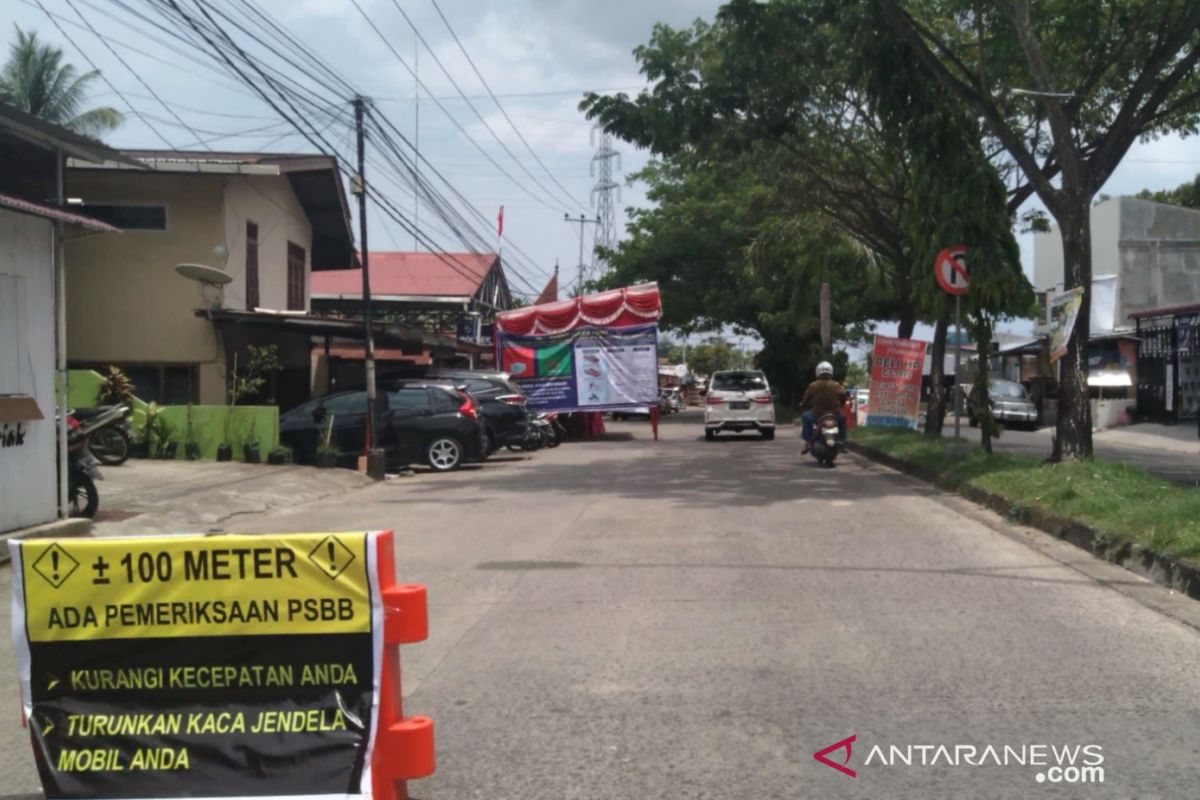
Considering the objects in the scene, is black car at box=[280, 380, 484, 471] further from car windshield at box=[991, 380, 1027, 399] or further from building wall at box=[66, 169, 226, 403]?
car windshield at box=[991, 380, 1027, 399]

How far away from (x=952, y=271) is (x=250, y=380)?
12862 millimetres

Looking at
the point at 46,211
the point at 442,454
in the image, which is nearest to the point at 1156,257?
the point at 442,454

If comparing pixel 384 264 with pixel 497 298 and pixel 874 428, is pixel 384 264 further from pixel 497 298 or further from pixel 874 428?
pixel 874 428

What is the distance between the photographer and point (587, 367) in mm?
28062

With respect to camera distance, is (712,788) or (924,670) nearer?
(712,788)

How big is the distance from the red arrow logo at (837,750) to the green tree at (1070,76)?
32.3 ft

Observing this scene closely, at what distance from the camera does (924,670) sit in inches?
237

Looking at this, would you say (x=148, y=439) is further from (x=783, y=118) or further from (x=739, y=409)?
(x=739, y=409)

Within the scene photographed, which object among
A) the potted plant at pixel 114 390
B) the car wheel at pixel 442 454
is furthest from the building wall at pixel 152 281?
the car wheel at pixel 442 454

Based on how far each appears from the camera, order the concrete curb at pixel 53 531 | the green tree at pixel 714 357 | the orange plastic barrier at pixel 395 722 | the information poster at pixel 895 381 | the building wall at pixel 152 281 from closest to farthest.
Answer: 1. the orange plastic barrier at pixel 395 722
2. the concrete curb at pixel 53 531
3. the building wall at pixel 152 281
4. the information poster at pixel 895 381
5. the green tree at pixel 714 357

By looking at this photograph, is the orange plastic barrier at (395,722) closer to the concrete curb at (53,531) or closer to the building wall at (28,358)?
→ the concrete curb at (53,531)

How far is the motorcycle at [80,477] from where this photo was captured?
11.7 meters

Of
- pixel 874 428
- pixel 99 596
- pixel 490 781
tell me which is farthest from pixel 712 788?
pixel 874 428

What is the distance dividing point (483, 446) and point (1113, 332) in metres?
28.2
